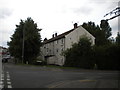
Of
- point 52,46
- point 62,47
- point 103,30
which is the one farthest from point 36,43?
point 103,30

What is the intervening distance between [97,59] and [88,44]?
11.2 ft

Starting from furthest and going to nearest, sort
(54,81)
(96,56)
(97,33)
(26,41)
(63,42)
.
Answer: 1. (97,33)
2. (63,42)
3. (26,41)
4. (96,56)
5. (54,81)

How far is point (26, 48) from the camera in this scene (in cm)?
6088

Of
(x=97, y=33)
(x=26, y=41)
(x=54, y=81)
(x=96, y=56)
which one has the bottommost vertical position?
(x=54, y=81)

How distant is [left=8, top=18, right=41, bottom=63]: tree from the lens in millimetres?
60844

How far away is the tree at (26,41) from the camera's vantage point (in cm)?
6084

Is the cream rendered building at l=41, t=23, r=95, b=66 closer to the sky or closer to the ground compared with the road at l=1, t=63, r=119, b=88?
closer to the sky

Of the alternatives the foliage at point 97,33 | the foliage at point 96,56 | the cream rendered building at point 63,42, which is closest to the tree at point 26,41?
the cream rendered building at point 63,42

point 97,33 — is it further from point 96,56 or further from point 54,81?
point 54,81

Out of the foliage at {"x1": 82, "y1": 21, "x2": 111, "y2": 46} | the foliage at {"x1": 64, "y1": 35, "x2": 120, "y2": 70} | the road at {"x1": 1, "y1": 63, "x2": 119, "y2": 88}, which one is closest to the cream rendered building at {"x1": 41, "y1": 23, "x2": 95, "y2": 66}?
the foliage at {"x1": 64, "y1": 35, "x2": 120, "y2": 70}

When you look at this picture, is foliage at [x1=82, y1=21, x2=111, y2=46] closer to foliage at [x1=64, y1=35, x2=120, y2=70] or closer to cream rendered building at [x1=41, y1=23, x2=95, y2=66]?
cream rendered building at [x1=41, y1=23, x2=95, y2=66]

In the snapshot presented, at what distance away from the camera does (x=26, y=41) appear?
60.7 meters

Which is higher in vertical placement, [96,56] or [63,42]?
[63,42]

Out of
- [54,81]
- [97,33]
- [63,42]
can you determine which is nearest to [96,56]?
[63,42]
